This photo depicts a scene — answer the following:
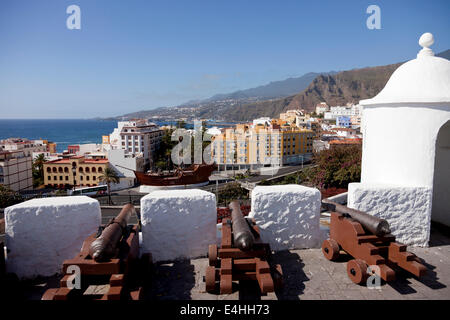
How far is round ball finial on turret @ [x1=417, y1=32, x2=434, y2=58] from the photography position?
5.98 meters

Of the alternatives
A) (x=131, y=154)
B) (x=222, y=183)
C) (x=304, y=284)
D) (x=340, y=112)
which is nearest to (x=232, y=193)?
(x=222, y=183)

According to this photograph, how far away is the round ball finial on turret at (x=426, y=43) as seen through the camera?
19.6 feet

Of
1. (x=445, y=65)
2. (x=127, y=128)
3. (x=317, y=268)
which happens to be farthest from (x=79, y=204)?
(x=127, y=128)

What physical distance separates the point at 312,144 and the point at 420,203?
191ft

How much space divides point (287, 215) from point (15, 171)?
155ft

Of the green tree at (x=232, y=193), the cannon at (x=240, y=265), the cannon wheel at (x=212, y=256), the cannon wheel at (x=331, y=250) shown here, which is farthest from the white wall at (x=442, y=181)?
the green tree at (x=232, y=193)

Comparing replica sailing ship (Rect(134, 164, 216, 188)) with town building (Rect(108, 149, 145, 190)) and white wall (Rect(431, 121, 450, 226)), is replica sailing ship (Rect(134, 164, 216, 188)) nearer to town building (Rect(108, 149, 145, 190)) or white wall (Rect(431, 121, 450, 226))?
town building (Rect(108, 149, 145, 190))

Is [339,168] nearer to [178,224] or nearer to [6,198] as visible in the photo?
[178,224]

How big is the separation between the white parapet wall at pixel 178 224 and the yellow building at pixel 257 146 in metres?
47.2

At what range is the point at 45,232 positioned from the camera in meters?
4.63

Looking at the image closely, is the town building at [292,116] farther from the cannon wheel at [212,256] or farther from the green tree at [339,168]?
the cannon wheel at [212,256]

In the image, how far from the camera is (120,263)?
3.52 m

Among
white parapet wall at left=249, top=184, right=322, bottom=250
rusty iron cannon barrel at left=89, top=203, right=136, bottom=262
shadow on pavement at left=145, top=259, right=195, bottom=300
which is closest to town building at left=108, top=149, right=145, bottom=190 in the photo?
shadow on pavement at left=145, top=259, right=195, bottom=300
